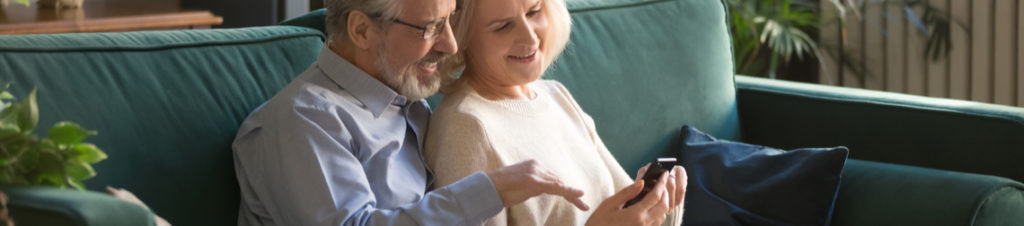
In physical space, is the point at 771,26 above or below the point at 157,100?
below

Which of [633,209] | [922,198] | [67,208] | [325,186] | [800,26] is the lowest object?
[800,26]

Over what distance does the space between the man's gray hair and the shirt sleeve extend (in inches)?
6.3

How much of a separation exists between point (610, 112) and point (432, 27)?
2.22 feet

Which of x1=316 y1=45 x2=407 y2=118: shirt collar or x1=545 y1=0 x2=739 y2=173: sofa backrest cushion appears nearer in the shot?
x1=316 y1=45 x2=407 y2=118: shirt collar

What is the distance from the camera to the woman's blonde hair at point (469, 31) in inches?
64.6

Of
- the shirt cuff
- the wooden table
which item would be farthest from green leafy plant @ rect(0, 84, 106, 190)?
the wooden table

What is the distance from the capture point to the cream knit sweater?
1.57 metres

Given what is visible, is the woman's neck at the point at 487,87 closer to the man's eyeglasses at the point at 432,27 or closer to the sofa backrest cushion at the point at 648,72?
the man's eyeglasses at the point at 432,27

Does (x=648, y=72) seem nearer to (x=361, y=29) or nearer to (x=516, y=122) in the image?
(x=516, y=122)

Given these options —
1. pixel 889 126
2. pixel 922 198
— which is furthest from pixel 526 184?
pixel 889 126

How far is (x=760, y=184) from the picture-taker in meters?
1.94

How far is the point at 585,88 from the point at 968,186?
720 mm

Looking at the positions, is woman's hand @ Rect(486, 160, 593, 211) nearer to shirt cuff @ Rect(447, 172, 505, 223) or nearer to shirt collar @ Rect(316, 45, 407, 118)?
shirt cuff @ Rect(447, 172, 505, 223)

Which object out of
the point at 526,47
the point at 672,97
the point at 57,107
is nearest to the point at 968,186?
the point at 672,97
